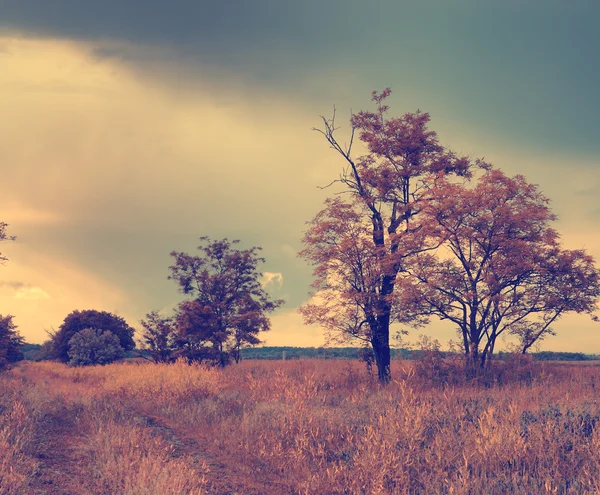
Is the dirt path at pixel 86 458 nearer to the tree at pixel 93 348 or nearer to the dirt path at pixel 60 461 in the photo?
the dirt path at pixel 60 461

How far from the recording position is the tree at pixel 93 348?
4391cm

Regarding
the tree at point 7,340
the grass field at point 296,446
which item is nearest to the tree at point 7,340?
the tree at point 7,340

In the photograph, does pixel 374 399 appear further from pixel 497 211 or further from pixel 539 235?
pixel 539 235

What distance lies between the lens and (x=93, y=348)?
4453cm

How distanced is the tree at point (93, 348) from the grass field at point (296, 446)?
3110 cm

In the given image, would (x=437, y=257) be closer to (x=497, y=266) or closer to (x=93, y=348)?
(x=497, y=266)

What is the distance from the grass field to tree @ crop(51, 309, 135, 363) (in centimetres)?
3694

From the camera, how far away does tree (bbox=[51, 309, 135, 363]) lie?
49406mm

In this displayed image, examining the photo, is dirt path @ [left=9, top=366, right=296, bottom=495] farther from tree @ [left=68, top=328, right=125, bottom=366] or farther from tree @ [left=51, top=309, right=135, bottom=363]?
tree @ [left=51, top=309, right=135, bottom=363]

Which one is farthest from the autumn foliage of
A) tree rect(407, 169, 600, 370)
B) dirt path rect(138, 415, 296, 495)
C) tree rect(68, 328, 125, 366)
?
tree rect(68, 328, 125, 366)

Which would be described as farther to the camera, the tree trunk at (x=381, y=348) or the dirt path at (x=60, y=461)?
the tree trunk at (x=381, y=348)

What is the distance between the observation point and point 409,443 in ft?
29.2

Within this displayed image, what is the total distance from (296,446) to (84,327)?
4543 cm

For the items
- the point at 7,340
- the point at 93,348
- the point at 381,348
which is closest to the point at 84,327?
the point at 93,348
